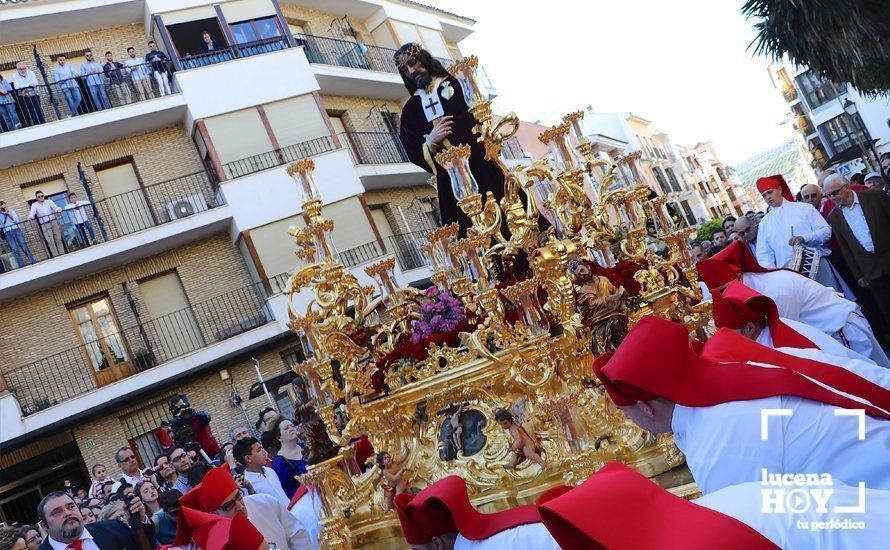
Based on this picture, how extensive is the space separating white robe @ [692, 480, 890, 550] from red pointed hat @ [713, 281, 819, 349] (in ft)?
6.76

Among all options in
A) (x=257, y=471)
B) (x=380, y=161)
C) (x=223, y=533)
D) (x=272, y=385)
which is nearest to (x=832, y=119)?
(x=380, y=161)

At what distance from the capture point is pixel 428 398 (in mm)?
5348

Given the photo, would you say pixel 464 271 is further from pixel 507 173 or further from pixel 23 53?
pixel 23 53

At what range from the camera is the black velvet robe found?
7.73 meters

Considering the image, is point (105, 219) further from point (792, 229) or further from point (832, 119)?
point (832, 119)

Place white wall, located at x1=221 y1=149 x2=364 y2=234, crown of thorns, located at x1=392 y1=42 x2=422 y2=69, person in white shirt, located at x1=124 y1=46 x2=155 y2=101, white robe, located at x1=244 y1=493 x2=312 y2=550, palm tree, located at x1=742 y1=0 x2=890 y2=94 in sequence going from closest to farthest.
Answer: white robe, located at x1=244 y1=493 x2=312 y2=550, crown of thorns, located at x1=392 y1=42 x2=422 y2=69, palm tree, located at x1=742 y1=0 x2=890 y2=94, person in white shirt, located at x1=124 y1=46 x2=155 y2=101, white wall, located at x1=221 y1=149 x2=364 y2=234

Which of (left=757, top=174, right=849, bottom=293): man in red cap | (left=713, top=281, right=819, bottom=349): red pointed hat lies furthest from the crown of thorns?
(left=713, top=281, right=819, bottom=349): red pointed hat

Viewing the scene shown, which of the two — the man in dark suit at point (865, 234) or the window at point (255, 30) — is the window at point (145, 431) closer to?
the window at point (255, 30)

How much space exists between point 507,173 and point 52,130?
652 inches

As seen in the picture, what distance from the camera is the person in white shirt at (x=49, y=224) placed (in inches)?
743

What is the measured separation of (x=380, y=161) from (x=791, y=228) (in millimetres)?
18049

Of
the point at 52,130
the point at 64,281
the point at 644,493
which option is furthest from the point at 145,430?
the point at 644,493

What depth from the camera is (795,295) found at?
5.07 metres

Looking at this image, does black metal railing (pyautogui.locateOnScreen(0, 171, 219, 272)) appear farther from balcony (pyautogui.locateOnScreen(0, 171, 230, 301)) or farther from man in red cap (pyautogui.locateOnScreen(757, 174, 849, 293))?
man in red cap (pyautogui.locateOnScreen(757, 174, 849, 293))
